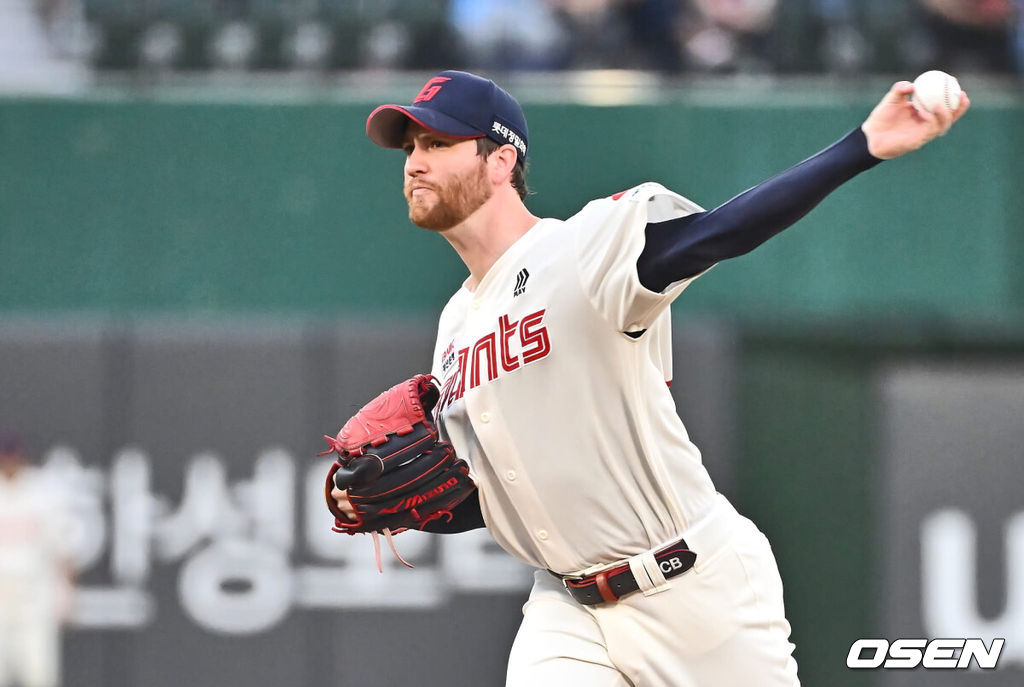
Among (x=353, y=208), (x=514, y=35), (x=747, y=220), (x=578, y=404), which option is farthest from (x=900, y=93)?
(x=514, y=35)

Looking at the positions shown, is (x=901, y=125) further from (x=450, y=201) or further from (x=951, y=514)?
(x=951, y=514)

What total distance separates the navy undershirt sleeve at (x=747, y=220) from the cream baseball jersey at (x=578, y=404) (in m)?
0.10

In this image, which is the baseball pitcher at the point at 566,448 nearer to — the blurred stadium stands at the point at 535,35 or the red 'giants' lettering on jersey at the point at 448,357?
the red 'giants' lettering on jersey at the point at 448,357

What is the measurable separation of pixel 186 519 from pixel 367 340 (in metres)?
1.07

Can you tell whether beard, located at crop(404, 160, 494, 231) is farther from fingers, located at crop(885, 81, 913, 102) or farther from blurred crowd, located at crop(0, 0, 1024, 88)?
blurred crowd, located at crop(0, 0, 1024, 88)

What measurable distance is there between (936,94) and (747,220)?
0.36 meters

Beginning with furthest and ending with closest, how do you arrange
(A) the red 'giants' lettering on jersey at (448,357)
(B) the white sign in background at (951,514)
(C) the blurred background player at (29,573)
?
(C) the blurred background player at (29,573), (B) the white sign in background at (951,514), (A) the red 'giants' lettering on jersey at (448,357)

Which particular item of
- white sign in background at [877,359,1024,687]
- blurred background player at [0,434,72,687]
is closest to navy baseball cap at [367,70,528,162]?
white sign in background at [877,359,1024,687]

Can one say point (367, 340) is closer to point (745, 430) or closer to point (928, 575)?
point (745, 430)

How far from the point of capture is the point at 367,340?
6324 mm

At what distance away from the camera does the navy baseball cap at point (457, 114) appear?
289 cm

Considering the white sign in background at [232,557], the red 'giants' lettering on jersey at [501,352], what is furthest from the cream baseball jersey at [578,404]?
the white sign in background at [232,557]

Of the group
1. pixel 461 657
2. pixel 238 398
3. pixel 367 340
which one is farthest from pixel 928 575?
pixel 238 398

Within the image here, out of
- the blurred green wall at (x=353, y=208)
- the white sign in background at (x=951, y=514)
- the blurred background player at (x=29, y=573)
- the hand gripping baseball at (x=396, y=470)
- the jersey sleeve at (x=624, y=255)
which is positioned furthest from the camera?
the blurred green wall at (x=353, y=208)
